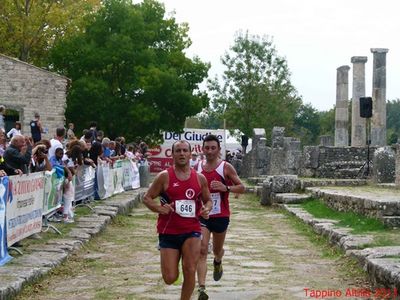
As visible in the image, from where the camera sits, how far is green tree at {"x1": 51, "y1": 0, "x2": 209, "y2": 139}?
41.8m

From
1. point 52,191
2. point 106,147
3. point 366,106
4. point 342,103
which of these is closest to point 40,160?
point 52,191

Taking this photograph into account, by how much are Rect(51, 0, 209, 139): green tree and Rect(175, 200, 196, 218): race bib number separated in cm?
3343

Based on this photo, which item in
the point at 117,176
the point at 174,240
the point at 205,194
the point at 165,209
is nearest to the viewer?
the point at 165,209

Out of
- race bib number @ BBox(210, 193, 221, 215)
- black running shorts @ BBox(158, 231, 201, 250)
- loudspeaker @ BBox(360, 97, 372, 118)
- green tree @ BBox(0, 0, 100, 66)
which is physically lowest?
black running shorts @ BBox(158, 231, 201, 250)

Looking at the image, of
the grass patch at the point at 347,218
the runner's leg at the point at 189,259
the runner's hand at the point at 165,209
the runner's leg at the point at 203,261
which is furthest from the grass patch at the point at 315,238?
the runner's hand at the point at 165,209

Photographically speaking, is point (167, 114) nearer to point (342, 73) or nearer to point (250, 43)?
point (342, 73)

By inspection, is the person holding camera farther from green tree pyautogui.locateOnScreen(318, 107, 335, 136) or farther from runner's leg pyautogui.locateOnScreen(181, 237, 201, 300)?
green tree pyautogui.locateOnScreen(318, 107, 335, 136)

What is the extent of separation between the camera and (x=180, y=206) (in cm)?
813

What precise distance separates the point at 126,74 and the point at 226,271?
108 ft

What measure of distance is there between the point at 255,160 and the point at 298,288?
29515 mm

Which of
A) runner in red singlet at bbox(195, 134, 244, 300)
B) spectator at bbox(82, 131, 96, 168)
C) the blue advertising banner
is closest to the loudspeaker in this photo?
spectator at bbox(82, 131, 96, 168)

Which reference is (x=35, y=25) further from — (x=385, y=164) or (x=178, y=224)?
(x=178, y=224)

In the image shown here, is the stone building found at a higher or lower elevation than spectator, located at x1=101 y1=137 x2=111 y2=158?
higher

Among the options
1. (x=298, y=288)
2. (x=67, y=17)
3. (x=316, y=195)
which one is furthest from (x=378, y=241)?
(x=67, y=17)
